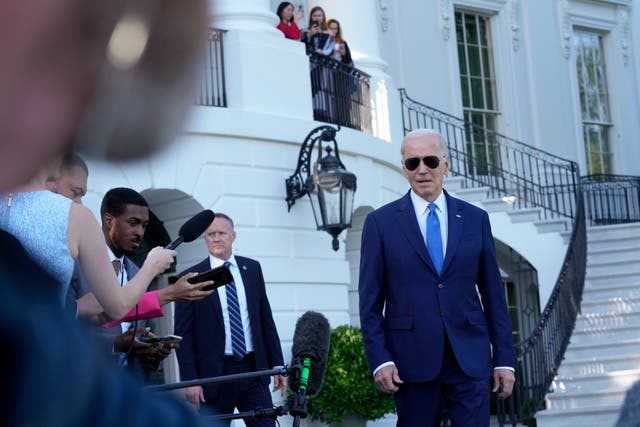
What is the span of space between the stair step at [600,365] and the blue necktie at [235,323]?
26.6 feet

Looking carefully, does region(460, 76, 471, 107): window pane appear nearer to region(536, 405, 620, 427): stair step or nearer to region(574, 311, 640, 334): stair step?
region(574, 311, 640, 334): stair step

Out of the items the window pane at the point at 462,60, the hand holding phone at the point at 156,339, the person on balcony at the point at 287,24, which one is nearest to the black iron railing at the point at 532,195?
the window pane at the point at 462,60

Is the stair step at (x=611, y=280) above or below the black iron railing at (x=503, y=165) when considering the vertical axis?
below

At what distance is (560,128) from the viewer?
22.8m

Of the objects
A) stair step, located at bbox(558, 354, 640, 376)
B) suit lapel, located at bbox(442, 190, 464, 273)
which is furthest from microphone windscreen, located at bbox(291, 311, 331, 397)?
stair step, located at bbox(558, 354, 640, 376)

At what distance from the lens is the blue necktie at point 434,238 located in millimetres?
6312

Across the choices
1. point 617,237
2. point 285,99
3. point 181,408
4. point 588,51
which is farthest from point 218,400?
point 588,51

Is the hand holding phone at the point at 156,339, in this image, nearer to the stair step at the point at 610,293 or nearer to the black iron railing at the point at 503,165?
the stair step at the point at 610,293

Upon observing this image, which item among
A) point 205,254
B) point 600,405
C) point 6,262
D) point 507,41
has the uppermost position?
point 507,41

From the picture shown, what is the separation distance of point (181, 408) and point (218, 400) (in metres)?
7.47

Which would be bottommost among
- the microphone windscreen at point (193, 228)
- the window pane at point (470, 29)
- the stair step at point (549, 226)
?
the microphone windscreen at point (193, 228)

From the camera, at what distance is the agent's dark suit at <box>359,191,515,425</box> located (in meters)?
6.12

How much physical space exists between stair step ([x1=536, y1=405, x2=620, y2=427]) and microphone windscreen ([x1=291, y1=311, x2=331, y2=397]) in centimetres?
906

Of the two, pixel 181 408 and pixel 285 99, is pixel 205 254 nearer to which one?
pixel 285 99
